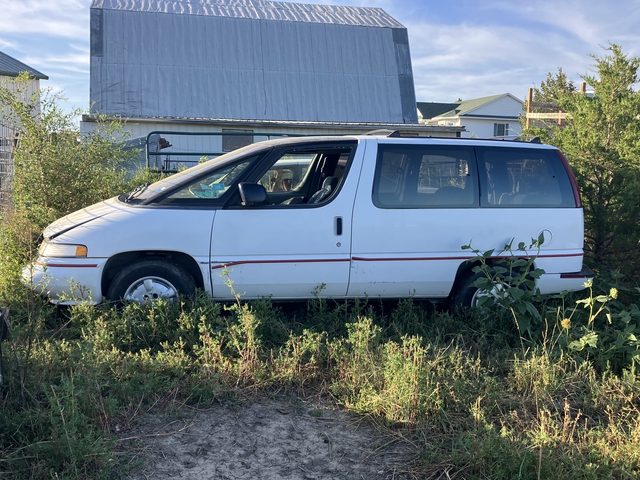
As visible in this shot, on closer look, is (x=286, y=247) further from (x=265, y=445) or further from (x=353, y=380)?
(x=265, y=445)

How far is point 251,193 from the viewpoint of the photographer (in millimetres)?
4906

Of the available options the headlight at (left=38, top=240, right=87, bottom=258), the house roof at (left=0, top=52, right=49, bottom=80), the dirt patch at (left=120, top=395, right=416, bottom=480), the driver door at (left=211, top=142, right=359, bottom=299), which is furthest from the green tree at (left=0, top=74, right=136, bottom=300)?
the house roof at (left=0, top=52, right=49, bottom=80)

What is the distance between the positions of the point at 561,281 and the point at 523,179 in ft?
3.42

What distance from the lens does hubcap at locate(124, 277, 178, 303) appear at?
4.96m

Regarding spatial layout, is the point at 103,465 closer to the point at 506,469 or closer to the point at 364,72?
the point at 506,469

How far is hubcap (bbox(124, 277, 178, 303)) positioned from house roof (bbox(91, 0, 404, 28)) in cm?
2063

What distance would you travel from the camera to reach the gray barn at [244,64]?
21.0 metres

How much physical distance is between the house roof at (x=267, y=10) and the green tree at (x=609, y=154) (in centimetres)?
1877

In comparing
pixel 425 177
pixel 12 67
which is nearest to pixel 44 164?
pixel 425 177

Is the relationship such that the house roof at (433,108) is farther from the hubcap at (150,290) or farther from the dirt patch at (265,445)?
the dirt patch at (265,445)

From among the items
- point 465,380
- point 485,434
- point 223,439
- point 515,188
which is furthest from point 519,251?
point 223,439

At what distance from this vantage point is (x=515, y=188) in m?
5.44

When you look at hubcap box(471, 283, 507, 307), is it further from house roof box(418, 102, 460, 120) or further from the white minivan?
house roof box(418, 102, 460, 120)

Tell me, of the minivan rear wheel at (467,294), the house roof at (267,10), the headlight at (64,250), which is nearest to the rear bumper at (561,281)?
the minivan rear wheel at (467,294)
